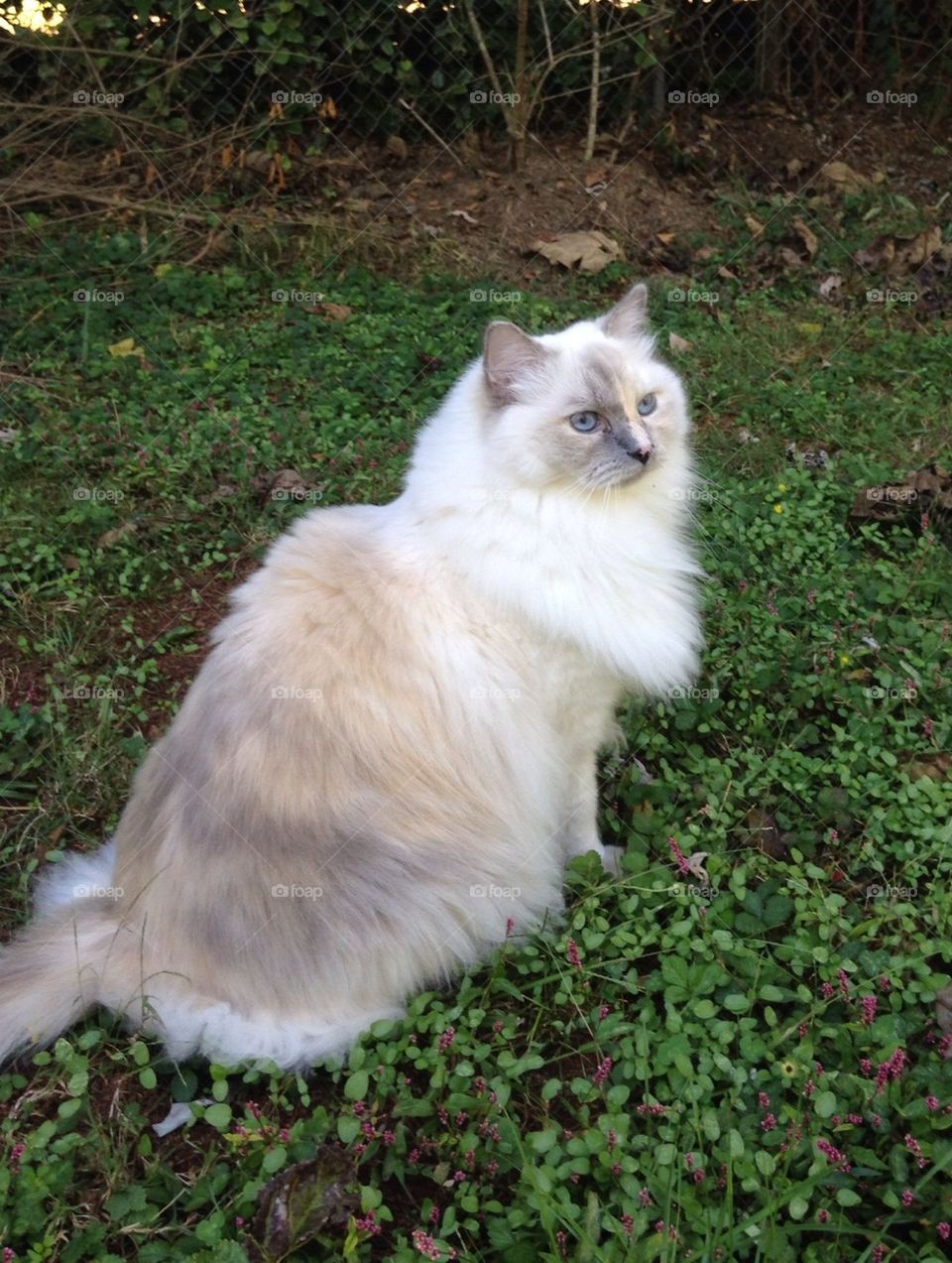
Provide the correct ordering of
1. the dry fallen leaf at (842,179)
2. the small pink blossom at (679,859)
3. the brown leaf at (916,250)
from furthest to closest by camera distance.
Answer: the dry fallen leaf at (842,179) → the brown leaf at (916,250) → the small pink blossom at (679,859)

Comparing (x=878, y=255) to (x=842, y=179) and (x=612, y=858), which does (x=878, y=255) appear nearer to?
(x=842, y=179)

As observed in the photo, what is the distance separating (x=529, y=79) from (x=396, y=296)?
2.05 meters

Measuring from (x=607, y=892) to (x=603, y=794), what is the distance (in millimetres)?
481

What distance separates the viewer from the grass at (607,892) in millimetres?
2047

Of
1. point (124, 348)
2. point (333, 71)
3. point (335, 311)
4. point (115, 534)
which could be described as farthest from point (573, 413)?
point (333, 71)

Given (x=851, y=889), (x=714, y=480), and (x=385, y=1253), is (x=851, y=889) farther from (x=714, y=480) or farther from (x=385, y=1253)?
(x=714, y=480)

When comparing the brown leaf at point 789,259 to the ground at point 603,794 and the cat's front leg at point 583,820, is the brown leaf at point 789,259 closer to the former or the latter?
the ground at point 603,794

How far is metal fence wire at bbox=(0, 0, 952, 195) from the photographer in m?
6.13

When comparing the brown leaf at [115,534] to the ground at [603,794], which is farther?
the brown leaf at [115,534]

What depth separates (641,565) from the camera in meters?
2.73

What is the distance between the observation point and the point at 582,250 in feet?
20.0

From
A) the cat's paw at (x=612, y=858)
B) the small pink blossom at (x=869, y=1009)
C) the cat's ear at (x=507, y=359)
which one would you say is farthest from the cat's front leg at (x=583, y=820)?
the cat's ear at (x=507, y=359)

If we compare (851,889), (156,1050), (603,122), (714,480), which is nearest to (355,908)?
(156,1050)

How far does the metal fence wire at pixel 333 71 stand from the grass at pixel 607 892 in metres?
2.09
